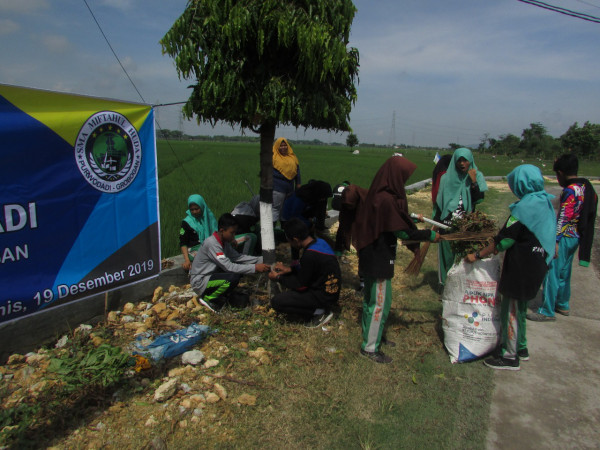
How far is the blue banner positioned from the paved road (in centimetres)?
265

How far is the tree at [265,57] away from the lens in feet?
9.32

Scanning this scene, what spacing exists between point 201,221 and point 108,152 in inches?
84.6

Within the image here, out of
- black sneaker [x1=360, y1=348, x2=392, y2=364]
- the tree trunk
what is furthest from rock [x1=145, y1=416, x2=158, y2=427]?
the tree trunk

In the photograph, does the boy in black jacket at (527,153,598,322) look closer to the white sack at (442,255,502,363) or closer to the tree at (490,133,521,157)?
the white sack at (442,255,502,363)

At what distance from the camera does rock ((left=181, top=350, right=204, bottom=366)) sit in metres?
2.94

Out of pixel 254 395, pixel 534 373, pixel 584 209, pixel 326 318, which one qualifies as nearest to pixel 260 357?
Result: pixel 254 395

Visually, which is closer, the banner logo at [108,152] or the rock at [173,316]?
the banner logo at [108,152]

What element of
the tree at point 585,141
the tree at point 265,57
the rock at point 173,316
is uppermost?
the tree at point 585,141

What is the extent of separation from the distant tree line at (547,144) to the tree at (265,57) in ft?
146

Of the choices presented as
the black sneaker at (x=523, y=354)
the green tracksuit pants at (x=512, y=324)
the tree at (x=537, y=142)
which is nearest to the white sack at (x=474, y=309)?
the green tracksuit pants at (x=512, y=324)

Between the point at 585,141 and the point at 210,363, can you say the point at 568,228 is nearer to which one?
the point at 210,363

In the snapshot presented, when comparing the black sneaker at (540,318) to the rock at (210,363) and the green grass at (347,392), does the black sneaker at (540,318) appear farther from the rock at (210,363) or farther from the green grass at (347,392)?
the rock at (210,363)

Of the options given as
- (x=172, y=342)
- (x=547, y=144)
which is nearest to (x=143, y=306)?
(x=172, y=342)

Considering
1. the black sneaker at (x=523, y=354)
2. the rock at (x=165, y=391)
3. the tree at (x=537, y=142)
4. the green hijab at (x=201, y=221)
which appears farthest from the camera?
the tree at (x=537, y=142)
